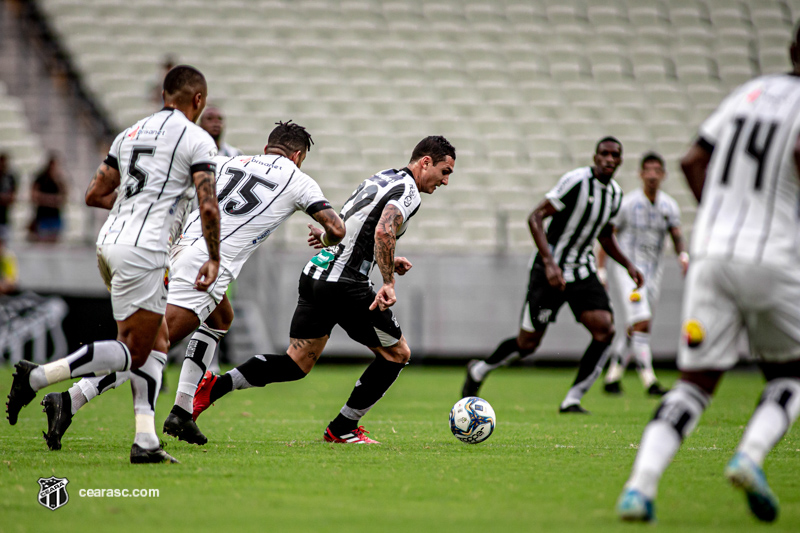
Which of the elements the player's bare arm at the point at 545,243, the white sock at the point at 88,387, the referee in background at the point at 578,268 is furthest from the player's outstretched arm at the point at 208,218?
the referee in background at the point at 578,268

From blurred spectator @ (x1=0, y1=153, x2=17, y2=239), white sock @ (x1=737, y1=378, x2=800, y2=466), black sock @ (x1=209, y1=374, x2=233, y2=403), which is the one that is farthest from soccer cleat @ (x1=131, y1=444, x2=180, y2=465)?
blurred spectator @ (x1=0, y1=153, x2=17, y2=239)

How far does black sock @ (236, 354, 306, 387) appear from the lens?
653cm

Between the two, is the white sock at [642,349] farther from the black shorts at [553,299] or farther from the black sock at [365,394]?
the black sock at [365,394]

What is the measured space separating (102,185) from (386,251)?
1.84 m

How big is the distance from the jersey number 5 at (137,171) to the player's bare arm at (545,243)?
426 cm

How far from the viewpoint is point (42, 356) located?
1498cm

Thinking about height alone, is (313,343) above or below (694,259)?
below

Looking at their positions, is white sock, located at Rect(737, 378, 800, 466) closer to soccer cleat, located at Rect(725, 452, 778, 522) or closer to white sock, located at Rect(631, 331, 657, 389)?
soccer cleat, located at Rect(725, 452, 778, 522)

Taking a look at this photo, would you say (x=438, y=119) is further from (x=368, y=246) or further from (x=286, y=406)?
(x=368, y=246)

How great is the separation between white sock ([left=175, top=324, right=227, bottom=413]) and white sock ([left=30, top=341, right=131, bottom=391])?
139 centimetres

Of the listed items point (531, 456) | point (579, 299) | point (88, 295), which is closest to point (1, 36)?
point (88, 295)

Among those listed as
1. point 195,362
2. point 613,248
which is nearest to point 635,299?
point 613,248

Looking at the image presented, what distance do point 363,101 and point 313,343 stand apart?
13169 millimetres

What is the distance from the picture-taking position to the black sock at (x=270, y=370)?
6.53 m
